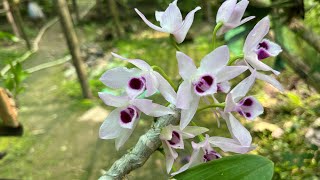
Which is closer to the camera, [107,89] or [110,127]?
[110,127]

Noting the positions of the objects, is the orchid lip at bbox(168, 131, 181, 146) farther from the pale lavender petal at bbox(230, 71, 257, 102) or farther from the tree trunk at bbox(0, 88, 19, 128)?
the tree trunk at bbox(0, 88, 19, 128)

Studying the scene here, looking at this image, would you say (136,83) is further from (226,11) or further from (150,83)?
(226,11)

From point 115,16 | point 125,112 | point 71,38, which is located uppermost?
point 125,112

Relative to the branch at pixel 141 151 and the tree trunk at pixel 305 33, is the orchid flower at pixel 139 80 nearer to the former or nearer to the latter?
the branch at pixel 141 151

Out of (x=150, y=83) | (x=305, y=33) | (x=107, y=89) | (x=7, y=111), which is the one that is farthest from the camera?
(x=107, y=89)

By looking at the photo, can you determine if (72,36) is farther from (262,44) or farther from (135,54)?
(262,44)

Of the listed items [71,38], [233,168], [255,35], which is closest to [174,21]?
[255,35]

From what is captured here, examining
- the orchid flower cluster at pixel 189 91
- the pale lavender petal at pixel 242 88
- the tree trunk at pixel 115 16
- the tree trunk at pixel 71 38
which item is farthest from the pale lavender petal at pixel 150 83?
the tree trunk at pixel 115 16

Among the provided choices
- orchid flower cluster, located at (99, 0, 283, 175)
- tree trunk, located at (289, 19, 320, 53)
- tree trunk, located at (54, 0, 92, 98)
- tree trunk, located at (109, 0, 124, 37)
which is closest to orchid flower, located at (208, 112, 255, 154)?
orchid flower cluster, located at (99, 0, 283, 175)
